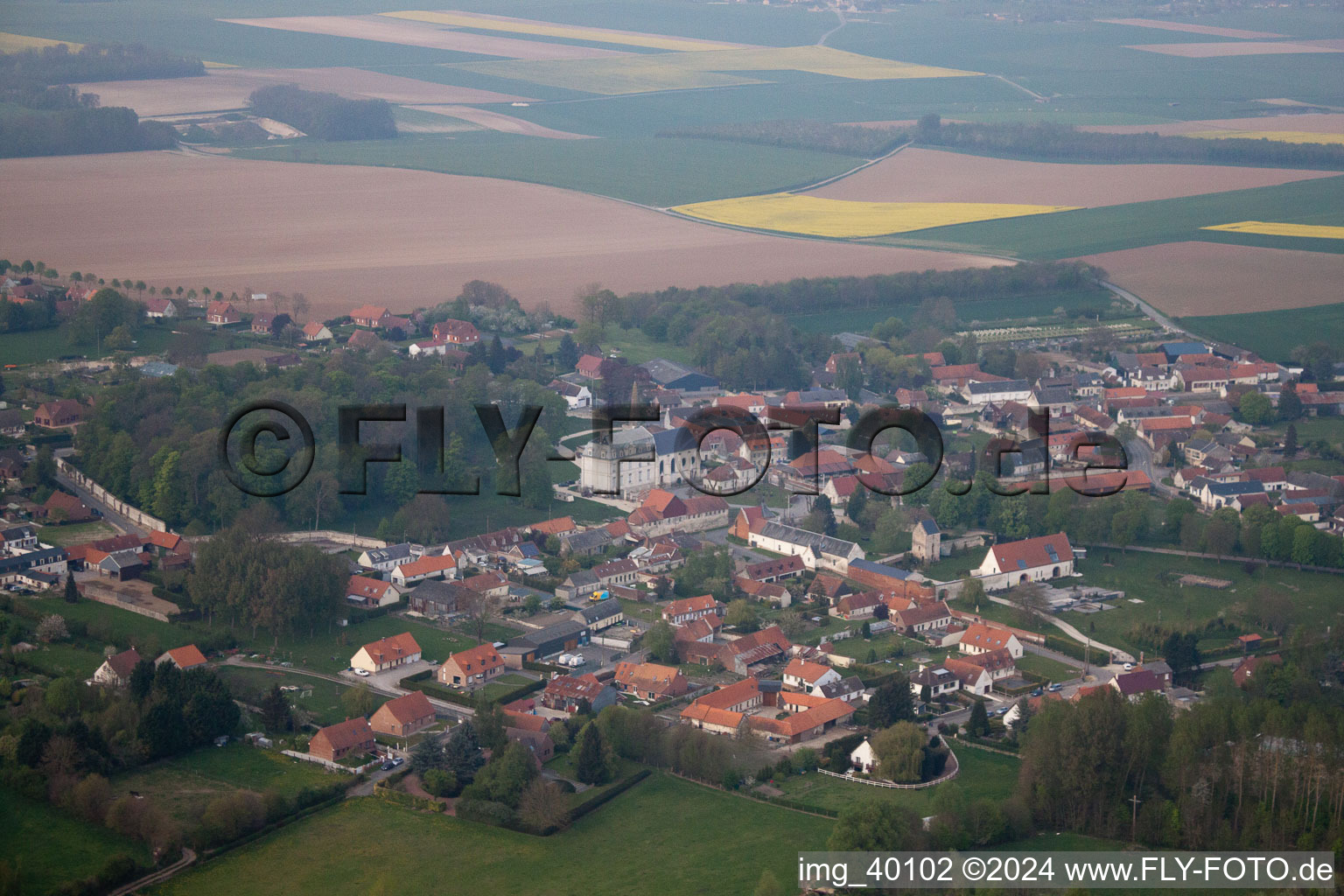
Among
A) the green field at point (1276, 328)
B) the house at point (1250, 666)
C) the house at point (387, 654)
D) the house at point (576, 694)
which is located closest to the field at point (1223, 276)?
the green field at point (1276, 328)

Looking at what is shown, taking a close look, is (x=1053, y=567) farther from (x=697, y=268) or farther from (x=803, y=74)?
(x=803, y=74)

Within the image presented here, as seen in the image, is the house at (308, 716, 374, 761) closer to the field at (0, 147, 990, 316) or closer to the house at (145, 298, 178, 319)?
the house at (145, 298, 178, 319)

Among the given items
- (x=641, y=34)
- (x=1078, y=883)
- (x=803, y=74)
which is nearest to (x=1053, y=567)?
(x=1078, y=883)

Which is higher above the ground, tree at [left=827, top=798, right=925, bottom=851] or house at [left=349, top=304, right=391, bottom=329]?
house at [left=349, top=304, right=391, bottom=329]

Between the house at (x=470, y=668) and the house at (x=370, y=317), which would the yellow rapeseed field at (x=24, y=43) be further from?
the house at (x=470, y=668)

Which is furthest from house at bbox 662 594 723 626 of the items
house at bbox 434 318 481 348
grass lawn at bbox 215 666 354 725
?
house at bbox 434 318 481 348

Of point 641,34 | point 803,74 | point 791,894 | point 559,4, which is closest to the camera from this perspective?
point 791,894

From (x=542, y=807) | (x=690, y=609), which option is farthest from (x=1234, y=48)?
(x=542, y=807)
